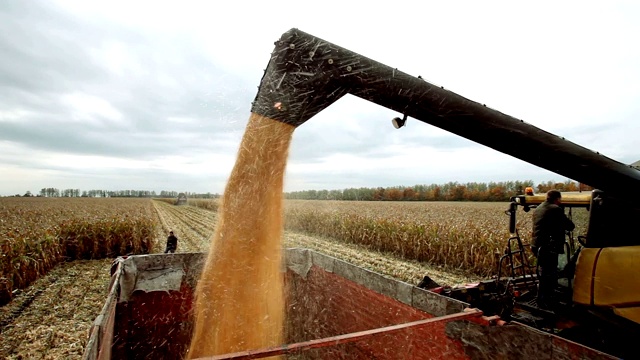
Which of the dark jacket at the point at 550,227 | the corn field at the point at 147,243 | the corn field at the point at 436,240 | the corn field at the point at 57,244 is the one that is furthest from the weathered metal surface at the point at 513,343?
the corn field at the point at 57,244

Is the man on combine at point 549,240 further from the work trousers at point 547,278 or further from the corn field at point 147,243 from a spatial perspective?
the corn field at point 147,243

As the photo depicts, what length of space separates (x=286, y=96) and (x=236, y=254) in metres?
1.04

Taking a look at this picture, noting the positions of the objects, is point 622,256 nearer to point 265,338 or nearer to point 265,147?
point 265,147

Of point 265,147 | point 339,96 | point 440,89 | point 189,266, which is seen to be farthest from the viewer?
point 189,266

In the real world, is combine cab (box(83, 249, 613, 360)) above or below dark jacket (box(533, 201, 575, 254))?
below

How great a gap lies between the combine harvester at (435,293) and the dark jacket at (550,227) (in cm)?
14

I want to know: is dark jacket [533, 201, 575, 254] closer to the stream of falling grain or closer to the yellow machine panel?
the yellow machine panel

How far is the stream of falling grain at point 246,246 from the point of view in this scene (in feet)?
7.18

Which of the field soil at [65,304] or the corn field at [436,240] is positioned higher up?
the corn field at [436,240]

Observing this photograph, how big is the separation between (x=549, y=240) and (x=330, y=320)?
2.08 m

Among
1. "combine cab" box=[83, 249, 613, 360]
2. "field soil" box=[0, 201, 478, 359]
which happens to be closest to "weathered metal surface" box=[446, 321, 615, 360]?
"combine cab" box=[83, 249, 613, 360]

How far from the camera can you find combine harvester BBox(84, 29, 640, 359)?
72.9 inches

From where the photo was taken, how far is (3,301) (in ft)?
23.0

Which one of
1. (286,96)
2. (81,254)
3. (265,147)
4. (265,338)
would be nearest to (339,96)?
(286,96)
